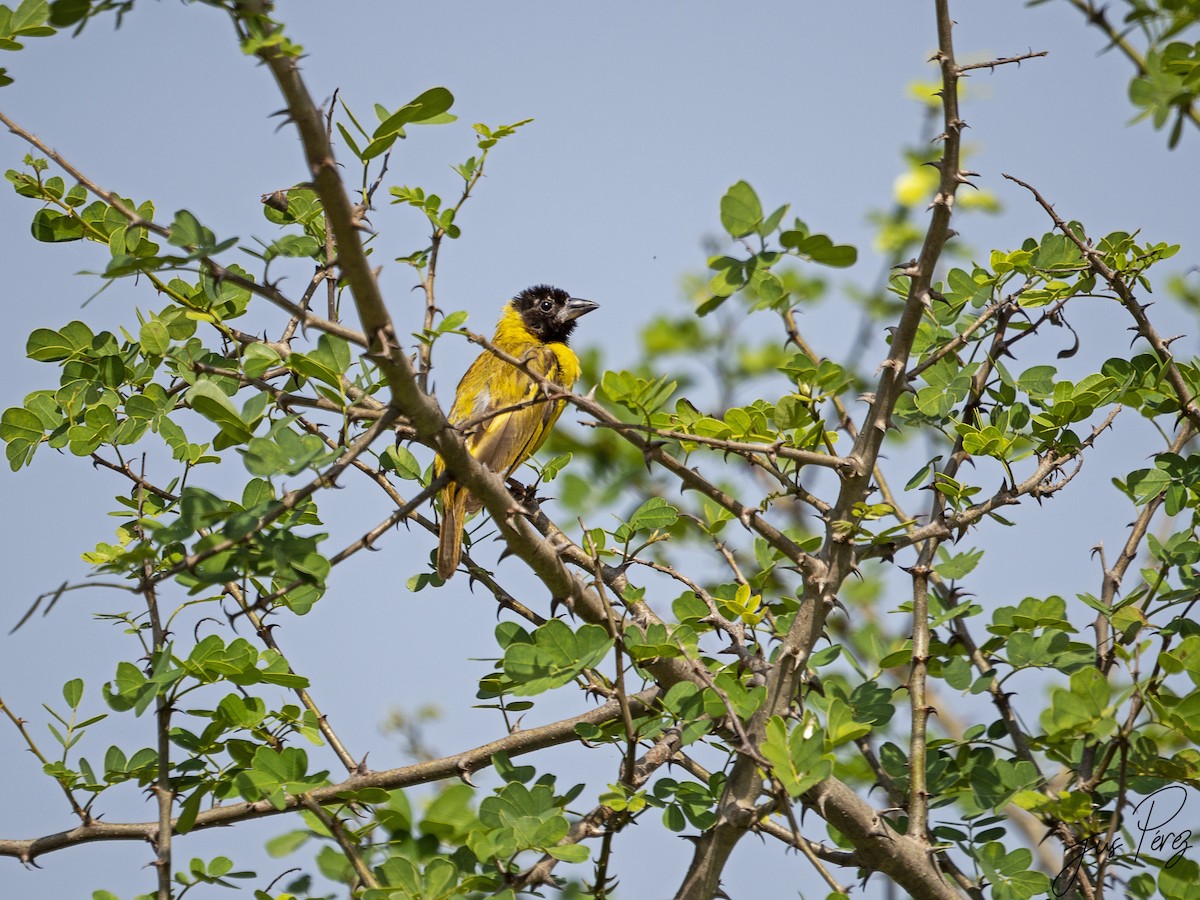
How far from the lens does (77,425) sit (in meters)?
2.90

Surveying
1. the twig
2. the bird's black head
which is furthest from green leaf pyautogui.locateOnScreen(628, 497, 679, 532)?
Result: the bird's black head

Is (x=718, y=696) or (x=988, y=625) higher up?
(x=988, y=625)

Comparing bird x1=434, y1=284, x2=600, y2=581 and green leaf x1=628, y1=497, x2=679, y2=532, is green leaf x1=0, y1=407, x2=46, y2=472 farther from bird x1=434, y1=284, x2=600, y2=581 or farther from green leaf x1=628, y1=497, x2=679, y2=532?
green leaf x1=628, y1=497, x2=679, y2=532

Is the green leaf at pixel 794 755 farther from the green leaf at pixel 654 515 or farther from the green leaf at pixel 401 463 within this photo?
the green leaf at pixel 401 463

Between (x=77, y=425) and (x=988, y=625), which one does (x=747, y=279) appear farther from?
(x=77, y=425)

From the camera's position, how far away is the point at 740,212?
2.37 meters

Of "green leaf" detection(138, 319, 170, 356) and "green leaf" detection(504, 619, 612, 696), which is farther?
"green leaf" detection(138, 319, 170, 356)

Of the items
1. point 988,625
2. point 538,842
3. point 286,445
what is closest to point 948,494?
point 988,625

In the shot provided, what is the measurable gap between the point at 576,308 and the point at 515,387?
163cm

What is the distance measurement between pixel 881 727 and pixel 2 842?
2.10 meters

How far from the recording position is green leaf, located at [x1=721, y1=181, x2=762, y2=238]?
2342 millimetres

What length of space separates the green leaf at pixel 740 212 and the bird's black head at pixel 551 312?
16.2ft

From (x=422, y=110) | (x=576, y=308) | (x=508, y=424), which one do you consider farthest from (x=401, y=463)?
(x=576, y=308)

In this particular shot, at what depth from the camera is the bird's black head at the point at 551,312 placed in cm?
733
